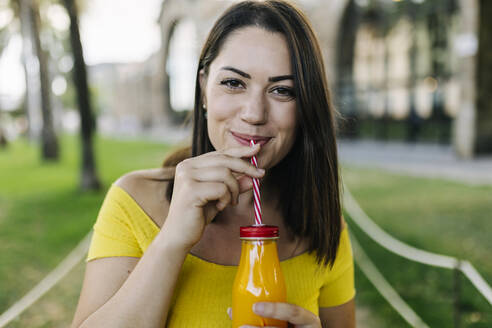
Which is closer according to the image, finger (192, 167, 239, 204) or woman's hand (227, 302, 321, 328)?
woman's hand (227, 302, 321, 328)

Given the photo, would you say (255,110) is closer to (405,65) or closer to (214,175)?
(214,175)

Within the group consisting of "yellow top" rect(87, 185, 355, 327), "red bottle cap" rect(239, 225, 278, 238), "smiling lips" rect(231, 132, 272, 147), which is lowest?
"yellow top" rect(87, 185, 355, 327)

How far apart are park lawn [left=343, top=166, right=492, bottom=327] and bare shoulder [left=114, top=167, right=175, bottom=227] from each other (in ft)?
7.01

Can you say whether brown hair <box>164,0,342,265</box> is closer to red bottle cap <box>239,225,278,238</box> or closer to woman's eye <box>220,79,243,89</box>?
woman's eye <box>220,79,243,89</box>

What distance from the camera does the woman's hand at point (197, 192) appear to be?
46.1 inches

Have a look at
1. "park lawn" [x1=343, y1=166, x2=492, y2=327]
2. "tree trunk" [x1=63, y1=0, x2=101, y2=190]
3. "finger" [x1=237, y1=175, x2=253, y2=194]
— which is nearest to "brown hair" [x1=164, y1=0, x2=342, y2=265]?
"finger" [x1=237, y1=175, x2=253, y2=194]

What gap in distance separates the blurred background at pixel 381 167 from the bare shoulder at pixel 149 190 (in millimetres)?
439

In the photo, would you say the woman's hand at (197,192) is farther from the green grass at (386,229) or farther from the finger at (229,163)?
the green grass at (386,229)

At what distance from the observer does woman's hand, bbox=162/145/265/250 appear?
1.17 metres

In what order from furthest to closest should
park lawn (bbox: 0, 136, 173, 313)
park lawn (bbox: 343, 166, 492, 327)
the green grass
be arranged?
park lawn (bbox: 0, 136, 173, 313)
the green grass
park lawn (bbox: 343, 166, 492, 327)

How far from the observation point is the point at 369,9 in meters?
16.3

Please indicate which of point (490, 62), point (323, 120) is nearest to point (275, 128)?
point (323, 120)

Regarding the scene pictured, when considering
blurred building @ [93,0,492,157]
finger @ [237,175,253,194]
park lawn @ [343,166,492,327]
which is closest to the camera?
finger @ [237,175,253,194]

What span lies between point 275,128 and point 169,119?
3102 centimetres
